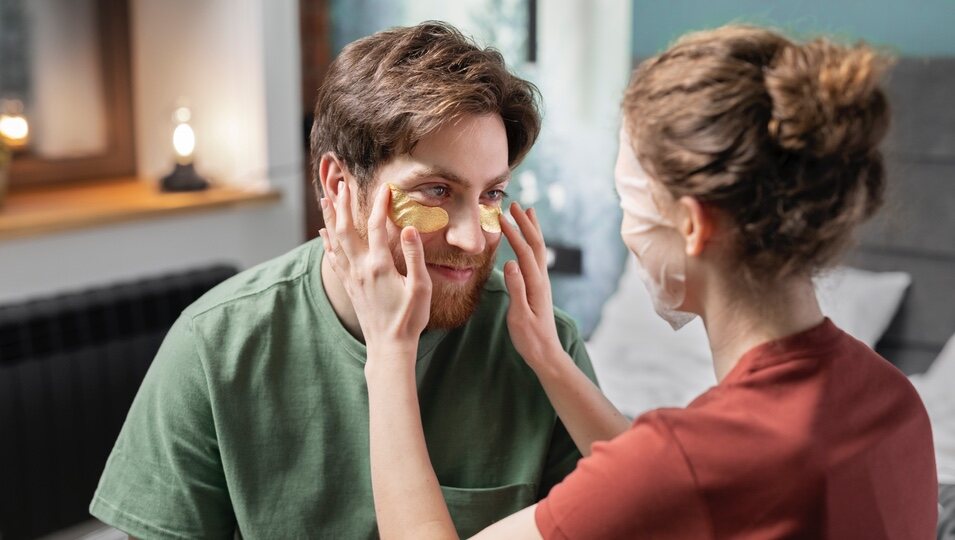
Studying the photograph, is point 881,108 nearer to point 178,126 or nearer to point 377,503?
point 377,503

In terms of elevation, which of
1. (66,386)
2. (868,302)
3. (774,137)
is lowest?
(66,386)

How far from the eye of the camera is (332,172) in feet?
4.67

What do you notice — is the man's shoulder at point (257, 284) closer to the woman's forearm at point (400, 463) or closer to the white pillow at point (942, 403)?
the woman's forearm at point (400, 463)

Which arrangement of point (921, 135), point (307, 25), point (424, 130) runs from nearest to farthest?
1. point (424, 130)
2. point (921, 135)
3. point (307, 25)

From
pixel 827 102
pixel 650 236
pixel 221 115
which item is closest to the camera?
pixel 827 102

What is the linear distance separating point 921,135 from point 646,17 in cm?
89

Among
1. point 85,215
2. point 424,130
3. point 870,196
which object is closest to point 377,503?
point 424,130

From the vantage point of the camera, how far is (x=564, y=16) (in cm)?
335

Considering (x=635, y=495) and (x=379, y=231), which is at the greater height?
(x=379, y=231)

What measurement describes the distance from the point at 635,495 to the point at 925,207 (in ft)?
6.73

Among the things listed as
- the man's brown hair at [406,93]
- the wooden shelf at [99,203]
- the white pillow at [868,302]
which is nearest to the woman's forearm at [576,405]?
the man's brown hair at [406,93]

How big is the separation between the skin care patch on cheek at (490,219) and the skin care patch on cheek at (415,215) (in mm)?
57

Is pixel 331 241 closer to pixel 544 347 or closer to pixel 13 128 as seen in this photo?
pixel 544 347

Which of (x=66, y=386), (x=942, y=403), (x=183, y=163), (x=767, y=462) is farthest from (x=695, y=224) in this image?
(x=183, y=163)
